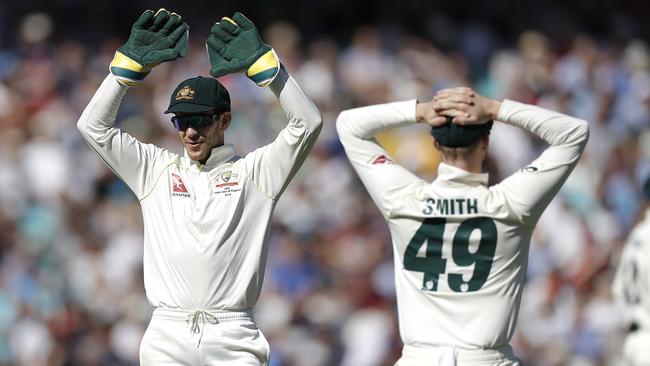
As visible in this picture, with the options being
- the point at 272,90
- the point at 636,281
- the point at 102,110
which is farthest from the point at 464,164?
the point at 636,281

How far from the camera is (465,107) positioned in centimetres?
688

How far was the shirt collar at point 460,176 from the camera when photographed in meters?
6.99

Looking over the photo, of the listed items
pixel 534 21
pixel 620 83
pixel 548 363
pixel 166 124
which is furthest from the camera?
pixel 534 21

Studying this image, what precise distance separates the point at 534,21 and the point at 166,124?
4.96m

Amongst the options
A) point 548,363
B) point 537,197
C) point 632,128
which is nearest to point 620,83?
point 632,128

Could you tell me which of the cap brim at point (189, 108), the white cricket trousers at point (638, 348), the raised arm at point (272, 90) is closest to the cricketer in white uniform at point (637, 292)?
the white cricket trousers at point (638, 348)

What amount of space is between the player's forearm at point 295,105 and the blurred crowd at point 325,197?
6079 millimetres

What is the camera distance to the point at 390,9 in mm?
17500

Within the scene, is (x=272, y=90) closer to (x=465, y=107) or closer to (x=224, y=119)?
(x=224, y=119)

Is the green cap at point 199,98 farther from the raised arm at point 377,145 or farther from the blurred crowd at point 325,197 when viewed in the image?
the blurred crowd at point 325,197


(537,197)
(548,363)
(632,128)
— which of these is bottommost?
(548,363)

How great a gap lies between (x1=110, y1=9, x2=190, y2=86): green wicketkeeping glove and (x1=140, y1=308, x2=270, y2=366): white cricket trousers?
1.20m

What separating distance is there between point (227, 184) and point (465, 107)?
1.28m

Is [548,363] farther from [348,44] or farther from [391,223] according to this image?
[391,223]
